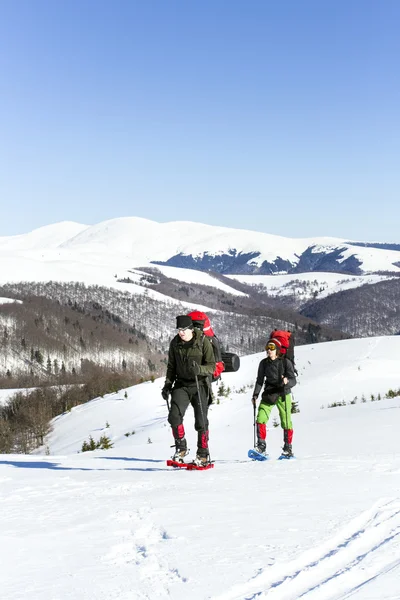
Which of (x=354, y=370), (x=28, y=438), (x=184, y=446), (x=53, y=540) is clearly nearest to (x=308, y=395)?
(x=354, y=370)

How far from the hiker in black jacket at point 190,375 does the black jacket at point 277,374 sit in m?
1.62

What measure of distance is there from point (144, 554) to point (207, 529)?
83 cm

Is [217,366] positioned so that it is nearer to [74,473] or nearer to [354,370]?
[74,473]

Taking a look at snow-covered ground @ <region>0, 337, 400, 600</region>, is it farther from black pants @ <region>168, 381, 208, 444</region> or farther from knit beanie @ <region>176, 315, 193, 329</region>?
knit beanie @ <region>176, 315, 193, 329</region>

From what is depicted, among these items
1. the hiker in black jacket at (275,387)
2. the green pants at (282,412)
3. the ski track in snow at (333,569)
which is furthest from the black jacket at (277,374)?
the ski track in snow at (333,569)

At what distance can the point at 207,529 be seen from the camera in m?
5.29

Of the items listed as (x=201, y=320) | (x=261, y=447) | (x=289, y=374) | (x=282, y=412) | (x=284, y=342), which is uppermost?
(x=201, y=320)

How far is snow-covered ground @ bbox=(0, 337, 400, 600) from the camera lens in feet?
12.6

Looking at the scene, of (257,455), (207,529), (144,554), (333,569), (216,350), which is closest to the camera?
(333,569)

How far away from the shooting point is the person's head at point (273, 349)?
1102 cm

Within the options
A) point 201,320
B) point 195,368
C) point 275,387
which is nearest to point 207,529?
point 195,368

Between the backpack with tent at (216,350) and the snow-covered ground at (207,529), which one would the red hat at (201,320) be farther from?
the snow-covered ground at (207,529)

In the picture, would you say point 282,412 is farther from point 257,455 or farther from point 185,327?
point 185,327

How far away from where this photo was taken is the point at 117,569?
4281 mm
